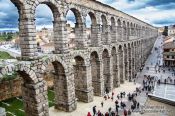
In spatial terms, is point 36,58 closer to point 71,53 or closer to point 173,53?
point 71,53

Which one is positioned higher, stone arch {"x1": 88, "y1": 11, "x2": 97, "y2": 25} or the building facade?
stone arch {"x1": 88, "y1": 11, "x2": 97, "y2": 25}

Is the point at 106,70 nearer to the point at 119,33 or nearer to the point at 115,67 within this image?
the point at 115,67

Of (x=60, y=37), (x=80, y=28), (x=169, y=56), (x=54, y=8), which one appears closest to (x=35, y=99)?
(x=60, y=37)

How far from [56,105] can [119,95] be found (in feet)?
37.6

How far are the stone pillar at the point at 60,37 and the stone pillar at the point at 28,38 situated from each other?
4103 millimetres

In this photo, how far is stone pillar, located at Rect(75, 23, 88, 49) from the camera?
25.0m

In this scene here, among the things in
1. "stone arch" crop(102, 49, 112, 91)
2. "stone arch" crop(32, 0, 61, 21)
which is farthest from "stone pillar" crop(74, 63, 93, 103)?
"stone arch" crop(32, 0, 61, 21)

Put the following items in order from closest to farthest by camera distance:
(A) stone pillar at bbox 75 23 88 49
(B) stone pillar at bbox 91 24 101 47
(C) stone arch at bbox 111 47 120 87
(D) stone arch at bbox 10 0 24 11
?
1. (D) stone arch at bbox 10 0 24 11
2. (A) stone pillar at bbox 75 23 88 49
3. (B) stone pillar at bbox 91 24 101 47
4. (C) stone arch at bbox 111 47 120 87

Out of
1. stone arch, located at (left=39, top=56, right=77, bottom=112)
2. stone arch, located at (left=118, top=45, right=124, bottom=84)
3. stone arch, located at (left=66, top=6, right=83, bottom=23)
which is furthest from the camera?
stone arch, located at (left=118, top=45, right=124, bottom=84)

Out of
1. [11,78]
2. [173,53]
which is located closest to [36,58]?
[11,78]

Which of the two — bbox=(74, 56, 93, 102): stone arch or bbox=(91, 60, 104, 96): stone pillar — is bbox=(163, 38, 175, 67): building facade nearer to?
bbox=(91, 60, 104, 96): stone pillar

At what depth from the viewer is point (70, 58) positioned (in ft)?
73.5

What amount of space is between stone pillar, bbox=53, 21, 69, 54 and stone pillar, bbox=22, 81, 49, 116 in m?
4.56

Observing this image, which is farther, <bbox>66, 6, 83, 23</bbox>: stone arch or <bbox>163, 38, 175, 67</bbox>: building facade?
<bbox>163, 38, 175, 67</bbox>: building facade
